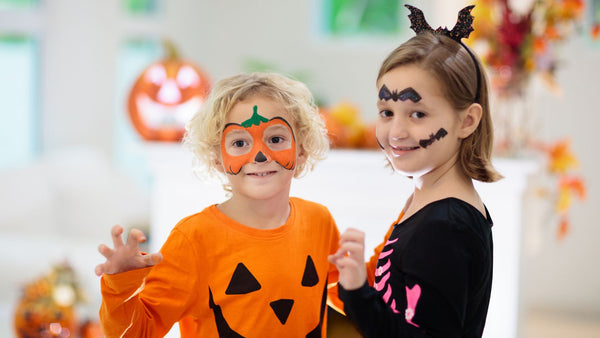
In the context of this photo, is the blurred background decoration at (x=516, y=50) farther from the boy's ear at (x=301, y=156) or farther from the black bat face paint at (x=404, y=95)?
the black bat face paint at (x=404, y=95)

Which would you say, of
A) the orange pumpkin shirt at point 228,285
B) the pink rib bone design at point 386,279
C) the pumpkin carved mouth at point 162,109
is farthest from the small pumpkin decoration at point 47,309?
the pink rib bone design at point 386,279

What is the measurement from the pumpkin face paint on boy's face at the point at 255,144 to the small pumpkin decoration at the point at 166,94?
1558mm

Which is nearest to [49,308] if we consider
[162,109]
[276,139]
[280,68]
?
[162,109]

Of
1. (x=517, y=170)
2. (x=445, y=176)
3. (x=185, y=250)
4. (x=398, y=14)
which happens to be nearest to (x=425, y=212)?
(x=445, y=176)

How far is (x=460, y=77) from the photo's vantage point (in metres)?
1.11

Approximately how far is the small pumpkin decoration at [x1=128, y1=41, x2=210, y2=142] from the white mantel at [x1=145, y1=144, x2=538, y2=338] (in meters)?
0.42

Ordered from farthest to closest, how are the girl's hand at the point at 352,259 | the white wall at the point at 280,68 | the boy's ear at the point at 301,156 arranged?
1. the white wall at the point at 280,68
2. the boy's ear at the point at 301,156
3. the girl's hand at the point at 352,259

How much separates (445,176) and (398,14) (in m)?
5.03

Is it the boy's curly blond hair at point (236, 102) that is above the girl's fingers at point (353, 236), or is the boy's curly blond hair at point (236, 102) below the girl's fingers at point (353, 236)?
above

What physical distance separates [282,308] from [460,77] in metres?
0.48

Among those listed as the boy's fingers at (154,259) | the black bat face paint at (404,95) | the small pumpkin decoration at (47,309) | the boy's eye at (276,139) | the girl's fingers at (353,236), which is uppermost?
the black bat face paint at (404,95)

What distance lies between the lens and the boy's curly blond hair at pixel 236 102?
4.09ft

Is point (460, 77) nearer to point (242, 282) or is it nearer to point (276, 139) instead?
point (276, 139)

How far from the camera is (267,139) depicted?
1234 mm
